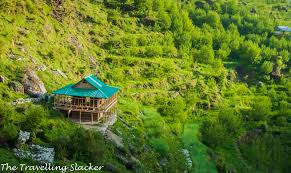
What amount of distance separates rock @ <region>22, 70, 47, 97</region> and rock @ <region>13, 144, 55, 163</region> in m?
17.5

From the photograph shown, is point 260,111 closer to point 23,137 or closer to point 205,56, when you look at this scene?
point 205,56

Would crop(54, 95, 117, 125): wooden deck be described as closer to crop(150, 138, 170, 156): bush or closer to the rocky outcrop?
crop(150, 138, 170, 156): bush

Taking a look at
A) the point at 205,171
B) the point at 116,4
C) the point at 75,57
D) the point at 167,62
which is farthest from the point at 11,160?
the point at 116,4

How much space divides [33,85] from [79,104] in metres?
8.86

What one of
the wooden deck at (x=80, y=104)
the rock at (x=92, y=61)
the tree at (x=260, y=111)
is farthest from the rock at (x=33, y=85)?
the tree at (x=260, y=111)

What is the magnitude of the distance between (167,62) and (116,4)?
29885 mm

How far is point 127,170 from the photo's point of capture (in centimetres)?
6316

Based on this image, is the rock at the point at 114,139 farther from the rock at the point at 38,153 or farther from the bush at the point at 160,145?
the rock at the point at 38,153

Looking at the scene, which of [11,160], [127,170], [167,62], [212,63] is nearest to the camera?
[11,160]

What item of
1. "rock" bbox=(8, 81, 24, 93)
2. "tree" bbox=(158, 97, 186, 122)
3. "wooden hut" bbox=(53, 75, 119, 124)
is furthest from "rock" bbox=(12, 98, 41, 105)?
"tree" bbox=(158, 97, 186, 122)

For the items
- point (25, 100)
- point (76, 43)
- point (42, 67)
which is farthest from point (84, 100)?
point (76, 43)

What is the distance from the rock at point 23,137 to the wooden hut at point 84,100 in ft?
41.5

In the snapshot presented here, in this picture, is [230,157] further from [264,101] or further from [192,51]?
[192,51]

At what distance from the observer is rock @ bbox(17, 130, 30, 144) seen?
54719mm
